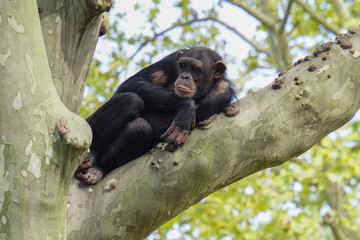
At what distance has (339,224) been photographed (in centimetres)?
1280

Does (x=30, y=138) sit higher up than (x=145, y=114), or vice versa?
(x=30, y=138)

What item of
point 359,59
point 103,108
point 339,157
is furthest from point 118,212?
point 339,157

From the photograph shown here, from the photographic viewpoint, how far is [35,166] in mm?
2656

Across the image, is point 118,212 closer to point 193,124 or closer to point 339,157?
point 193,124

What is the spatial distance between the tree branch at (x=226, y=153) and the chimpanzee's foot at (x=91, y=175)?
0.05 m

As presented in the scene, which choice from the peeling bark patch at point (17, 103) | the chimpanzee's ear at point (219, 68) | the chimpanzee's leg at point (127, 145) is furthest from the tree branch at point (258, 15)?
the peeling bark patch at point (17, 103)

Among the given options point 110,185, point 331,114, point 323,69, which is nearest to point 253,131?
point 331,114

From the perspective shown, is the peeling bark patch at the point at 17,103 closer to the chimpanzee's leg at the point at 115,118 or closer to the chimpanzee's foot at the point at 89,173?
the chimpanzee's foot at the point at 89,173

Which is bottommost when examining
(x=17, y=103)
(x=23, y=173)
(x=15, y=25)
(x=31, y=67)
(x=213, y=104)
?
(x=213, y=104)

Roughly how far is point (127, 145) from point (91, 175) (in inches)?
25.0

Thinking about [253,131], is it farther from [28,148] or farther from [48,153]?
[28,148]

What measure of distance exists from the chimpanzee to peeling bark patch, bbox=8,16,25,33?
3.84 feet

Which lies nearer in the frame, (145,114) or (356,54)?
(356,54)

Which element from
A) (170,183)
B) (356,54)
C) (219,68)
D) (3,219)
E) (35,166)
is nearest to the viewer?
(3,219)
